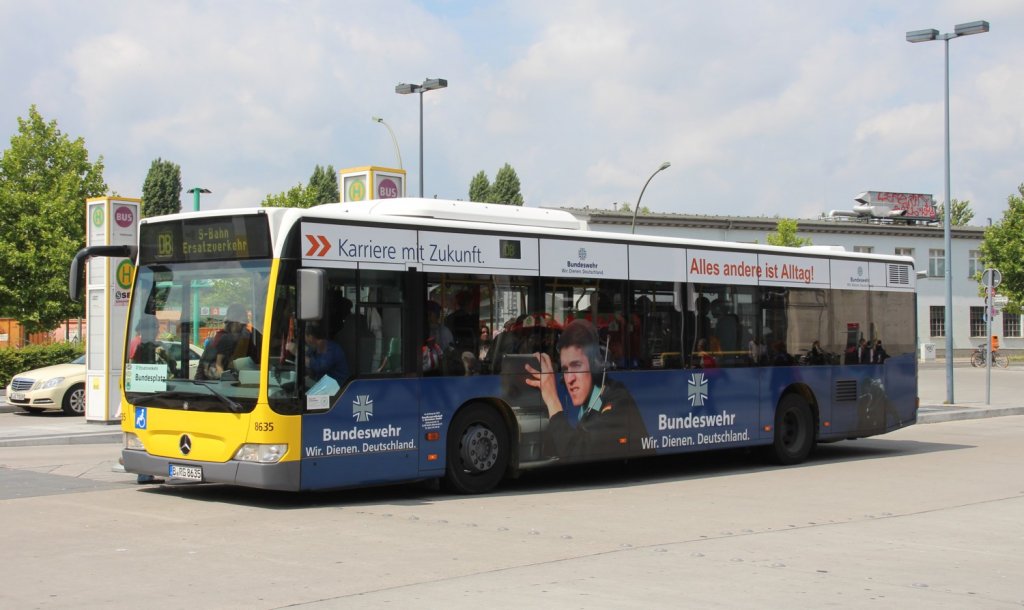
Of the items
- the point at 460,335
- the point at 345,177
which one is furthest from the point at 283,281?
the point at 345,177

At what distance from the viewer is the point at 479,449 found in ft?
43.0

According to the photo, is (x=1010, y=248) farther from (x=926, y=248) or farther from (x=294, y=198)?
(x=294, y=198)

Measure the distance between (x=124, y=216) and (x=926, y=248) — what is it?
6039 cm

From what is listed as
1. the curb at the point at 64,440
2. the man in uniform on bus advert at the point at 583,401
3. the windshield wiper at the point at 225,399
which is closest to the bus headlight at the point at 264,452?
the windshield wiper at the point at 225,399

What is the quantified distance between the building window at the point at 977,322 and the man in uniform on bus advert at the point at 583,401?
66.1m

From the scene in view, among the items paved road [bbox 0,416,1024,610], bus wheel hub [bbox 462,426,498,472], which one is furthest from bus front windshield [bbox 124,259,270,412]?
bus wheel hub [bbox 462,426,498,472]

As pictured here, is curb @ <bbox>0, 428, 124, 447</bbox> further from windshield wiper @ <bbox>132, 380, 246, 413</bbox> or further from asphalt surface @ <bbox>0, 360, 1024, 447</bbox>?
windshield wiper @ <bbox>132, 380, 246, 413</bbox>

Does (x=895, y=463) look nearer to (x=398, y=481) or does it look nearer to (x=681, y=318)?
(x=681, y=318)

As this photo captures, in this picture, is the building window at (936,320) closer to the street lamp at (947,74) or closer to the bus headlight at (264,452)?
the street lamp at (947,74)


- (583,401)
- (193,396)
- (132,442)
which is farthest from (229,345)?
(583,401)

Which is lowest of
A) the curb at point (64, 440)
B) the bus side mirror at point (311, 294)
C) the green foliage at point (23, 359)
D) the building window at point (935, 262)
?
the curb at point (64, 440)

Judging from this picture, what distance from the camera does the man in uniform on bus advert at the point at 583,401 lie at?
45.2ft

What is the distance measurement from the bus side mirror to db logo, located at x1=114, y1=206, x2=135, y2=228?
45.7 feet

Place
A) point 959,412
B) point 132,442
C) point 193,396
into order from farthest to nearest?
point 959,412
point 132,442
point 193,396
